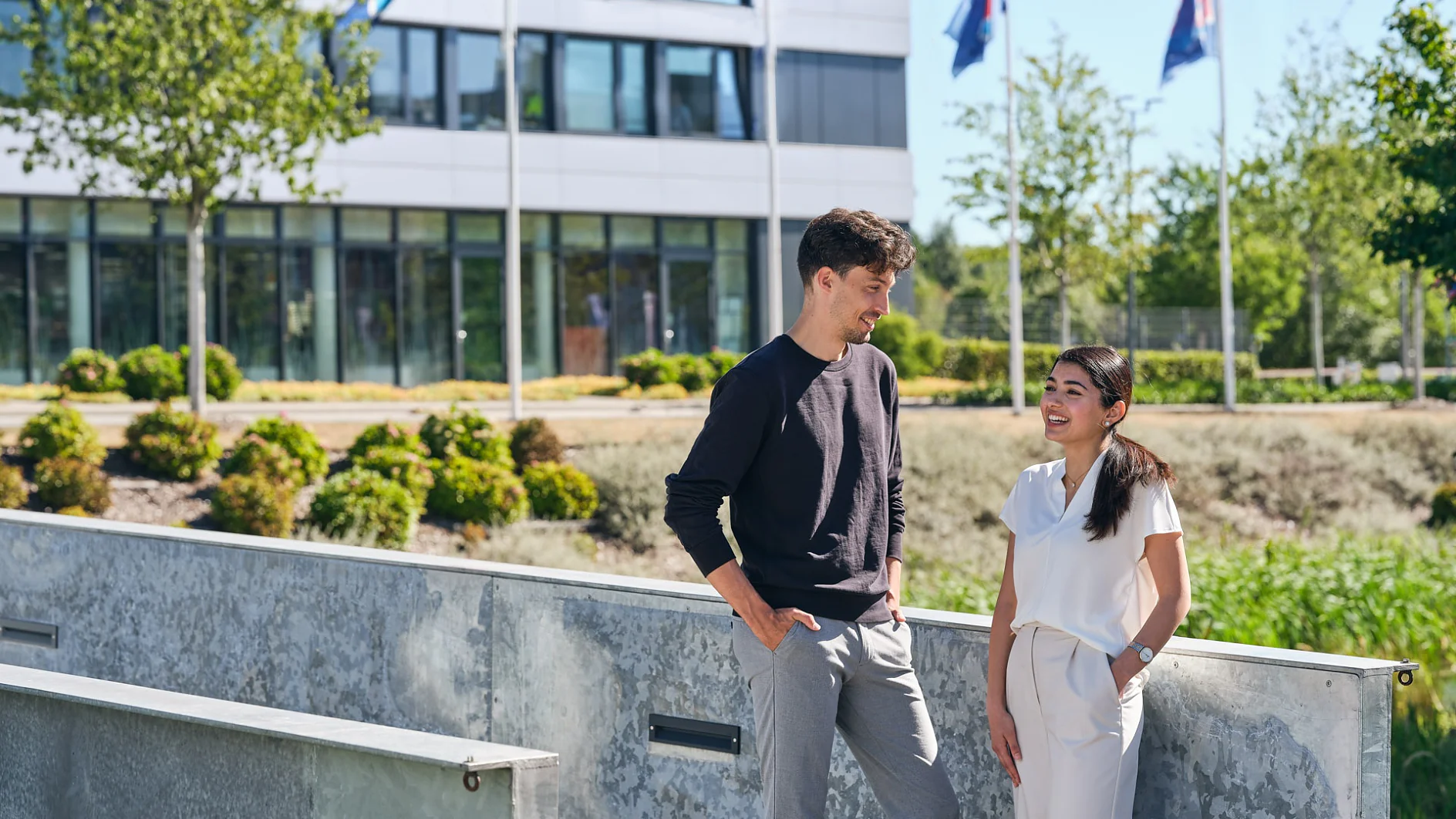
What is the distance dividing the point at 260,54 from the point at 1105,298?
152 ft

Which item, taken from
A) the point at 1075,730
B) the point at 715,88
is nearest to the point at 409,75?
the point at 715,88

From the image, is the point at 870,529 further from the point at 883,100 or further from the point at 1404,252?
the point at 883,100

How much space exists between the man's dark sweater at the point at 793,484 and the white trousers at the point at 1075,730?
388 mm

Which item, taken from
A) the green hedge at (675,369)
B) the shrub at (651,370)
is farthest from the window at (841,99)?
the shrub at (651,370)

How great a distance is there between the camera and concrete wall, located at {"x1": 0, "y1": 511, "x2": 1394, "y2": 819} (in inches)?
138

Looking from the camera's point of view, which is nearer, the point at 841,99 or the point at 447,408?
the point at 447,408

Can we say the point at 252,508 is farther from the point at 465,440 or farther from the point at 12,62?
the point at 12,62

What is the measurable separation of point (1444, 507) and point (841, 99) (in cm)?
1921

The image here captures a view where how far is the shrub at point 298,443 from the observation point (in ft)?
48.6

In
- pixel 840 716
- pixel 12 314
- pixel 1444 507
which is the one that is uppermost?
pixel 12 314

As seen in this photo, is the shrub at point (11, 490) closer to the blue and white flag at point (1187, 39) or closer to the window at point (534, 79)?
the window at point (534, 79)

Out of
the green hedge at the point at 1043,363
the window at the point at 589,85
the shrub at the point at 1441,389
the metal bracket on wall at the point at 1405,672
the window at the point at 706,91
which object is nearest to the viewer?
the metal bracket on wall at the point at 1405,672

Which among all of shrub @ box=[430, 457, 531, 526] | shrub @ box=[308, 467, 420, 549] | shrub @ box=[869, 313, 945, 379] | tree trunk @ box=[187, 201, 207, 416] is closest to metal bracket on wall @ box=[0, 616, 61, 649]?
shrub @ box=[308, 467, 420, 549]

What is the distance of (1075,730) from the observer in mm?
3344
